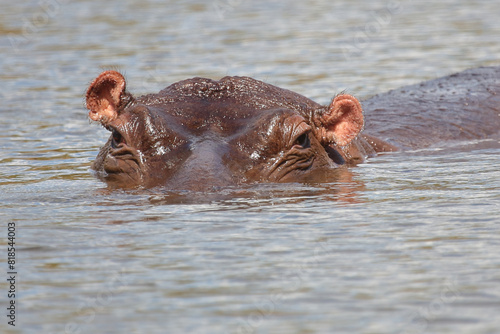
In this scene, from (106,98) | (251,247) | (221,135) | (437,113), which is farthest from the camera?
(437,113)

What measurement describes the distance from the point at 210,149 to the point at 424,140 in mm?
3651

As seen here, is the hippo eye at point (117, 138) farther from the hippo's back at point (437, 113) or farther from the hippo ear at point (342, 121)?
the hippo's back at point (437, 113)

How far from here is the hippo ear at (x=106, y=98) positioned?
896 centimetres

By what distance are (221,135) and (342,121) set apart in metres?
1.33

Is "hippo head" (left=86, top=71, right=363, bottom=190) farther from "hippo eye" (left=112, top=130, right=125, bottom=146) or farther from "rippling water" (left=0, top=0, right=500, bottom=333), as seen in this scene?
"rippling water" (left=0, top=0, right=500, bottom=333)

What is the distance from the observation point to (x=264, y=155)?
332 inches

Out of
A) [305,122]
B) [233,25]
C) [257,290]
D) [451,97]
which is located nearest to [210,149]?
[305,122]

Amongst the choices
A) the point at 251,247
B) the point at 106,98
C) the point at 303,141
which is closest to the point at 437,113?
the point at 303,141

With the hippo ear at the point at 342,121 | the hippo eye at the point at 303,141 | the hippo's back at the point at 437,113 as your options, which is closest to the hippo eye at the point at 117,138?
the hippo eye at the point at 303,141

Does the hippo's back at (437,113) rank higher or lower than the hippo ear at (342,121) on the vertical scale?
lower

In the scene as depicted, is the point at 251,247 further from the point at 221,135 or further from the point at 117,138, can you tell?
the point at 117,138

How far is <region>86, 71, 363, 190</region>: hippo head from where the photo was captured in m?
8.12

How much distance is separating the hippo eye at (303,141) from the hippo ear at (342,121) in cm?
27

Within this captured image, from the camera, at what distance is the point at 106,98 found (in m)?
9.02
